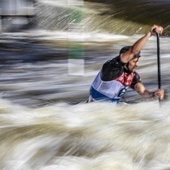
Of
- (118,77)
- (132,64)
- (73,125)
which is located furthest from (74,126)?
(132,64)

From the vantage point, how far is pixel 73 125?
5570mm

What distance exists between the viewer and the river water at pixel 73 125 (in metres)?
4.63

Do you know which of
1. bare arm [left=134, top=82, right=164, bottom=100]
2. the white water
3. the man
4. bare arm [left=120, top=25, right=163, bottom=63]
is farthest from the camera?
bare arm [left=134, top=82, right=164, bottom=100]

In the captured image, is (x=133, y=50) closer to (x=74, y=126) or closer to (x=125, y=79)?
(x=125, y=79)

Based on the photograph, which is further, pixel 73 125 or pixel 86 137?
pixel 73 125

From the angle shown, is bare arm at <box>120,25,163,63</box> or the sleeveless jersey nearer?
bare arm at <box>120,25,163,63</box>

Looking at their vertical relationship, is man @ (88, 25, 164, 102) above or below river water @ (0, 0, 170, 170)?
above

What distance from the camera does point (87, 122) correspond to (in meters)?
5.68

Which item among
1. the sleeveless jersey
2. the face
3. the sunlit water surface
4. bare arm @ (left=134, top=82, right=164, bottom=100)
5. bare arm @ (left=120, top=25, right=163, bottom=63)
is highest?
bare arm @ (left=120, top=25, right=163, bottom=63)

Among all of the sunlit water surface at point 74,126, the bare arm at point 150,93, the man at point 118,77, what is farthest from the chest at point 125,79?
the sunlit water surface at point 74,126

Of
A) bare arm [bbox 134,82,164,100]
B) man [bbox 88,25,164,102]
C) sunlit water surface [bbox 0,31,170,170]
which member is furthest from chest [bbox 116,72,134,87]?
sunlit water surface [bbox 0,31,170,170]

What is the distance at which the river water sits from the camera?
463 cm

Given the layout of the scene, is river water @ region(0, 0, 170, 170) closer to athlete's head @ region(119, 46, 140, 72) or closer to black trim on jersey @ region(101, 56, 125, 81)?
black trim on jersey @ region(101, 56, 125, 81)

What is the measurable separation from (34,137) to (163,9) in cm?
872
